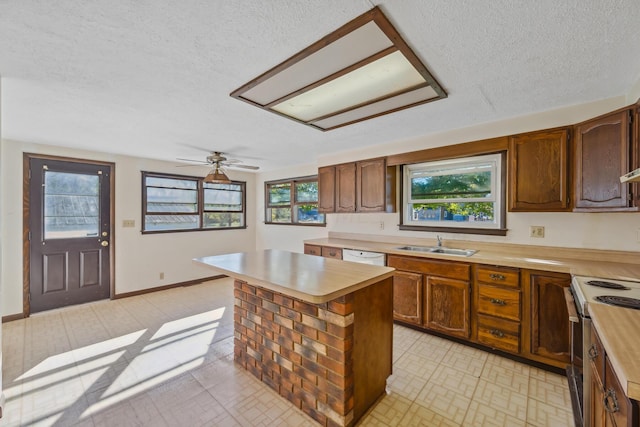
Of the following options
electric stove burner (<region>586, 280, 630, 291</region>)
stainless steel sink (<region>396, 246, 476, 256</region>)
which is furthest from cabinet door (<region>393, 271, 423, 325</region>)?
electric stove burner (<region>586, 280, 630, 291</region>)

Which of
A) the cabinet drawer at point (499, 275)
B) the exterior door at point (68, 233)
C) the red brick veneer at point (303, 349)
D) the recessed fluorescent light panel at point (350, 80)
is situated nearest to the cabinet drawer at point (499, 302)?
the cabinet drawer at point (499, 275)

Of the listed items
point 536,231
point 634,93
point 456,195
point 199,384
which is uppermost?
point 634,93

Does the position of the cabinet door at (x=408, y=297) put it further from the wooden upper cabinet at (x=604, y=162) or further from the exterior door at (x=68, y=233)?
the exterior door at (x=68, y=233)

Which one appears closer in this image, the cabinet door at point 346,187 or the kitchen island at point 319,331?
the kitchen island at point 319,331

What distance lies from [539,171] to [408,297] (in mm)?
1779

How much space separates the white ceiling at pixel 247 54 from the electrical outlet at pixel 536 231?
1.15 m

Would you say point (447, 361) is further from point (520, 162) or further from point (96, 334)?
point (96, 334)

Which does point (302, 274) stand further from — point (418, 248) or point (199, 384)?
point (418, 248)

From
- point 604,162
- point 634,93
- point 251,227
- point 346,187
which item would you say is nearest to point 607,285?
point 604,162

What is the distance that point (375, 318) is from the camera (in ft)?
6.12

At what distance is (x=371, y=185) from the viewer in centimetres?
367

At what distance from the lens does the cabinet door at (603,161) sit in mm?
1907

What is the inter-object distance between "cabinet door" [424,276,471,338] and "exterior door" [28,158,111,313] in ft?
15.3

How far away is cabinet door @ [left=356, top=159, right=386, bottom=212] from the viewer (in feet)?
11.7
